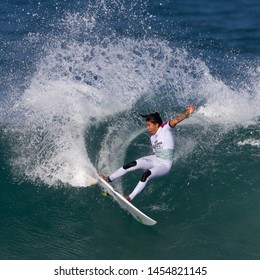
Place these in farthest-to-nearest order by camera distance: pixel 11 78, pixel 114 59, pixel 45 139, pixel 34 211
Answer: pixel 11 78 < pixel 114 59 < pixel 45 139 < pixel 34 211

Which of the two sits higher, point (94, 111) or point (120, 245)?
point (94, 111)

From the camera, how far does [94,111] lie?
53.6 ft

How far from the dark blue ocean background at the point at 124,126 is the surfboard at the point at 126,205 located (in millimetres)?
350

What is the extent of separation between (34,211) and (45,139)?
8.93 feet

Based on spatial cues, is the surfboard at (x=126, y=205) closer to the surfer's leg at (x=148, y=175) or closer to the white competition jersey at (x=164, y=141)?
the surfer's leg at (x=148, y=175)

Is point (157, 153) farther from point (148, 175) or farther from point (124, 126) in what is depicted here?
point (124, 126)

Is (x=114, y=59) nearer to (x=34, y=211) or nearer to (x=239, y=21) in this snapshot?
(x=34, y=211)

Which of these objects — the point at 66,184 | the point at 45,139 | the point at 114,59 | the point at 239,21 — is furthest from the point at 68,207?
the point at 239,21

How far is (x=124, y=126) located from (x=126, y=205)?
188 inches

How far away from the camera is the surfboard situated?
11.1 m

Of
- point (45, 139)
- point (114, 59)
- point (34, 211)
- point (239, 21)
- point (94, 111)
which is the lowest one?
point (34, 211)

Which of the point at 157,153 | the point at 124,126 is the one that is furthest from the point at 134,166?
the point at 124,126

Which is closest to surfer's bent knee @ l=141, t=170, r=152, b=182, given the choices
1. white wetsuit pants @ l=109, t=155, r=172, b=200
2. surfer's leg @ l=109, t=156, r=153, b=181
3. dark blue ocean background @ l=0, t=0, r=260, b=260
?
white wetsuit pants @ l=109, t=155, r=172, b=200

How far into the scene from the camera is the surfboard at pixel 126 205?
11.1 m
